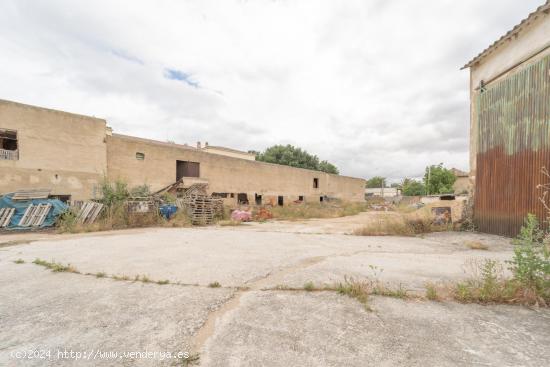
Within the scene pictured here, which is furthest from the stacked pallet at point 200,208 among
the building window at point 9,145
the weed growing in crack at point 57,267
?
the weed growing in crack at point 57,267

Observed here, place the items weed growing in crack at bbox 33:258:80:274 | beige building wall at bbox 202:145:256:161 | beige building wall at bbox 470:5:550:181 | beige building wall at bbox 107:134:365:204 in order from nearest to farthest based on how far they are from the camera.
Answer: weed growing in crack at bbox 33:258:80:274 → beige building wall at bbox 470:5:550:181 → beige building wall at bbox 107:134:365:204 → beige building wall at bbox 202:145:256:161

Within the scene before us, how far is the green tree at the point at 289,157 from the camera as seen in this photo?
34.9m

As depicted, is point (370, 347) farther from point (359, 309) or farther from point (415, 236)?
point (415, 236)

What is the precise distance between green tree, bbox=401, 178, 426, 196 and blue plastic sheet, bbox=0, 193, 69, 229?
5751 centimetres

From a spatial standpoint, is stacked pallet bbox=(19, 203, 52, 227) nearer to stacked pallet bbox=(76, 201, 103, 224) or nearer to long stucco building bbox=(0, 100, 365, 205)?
stacked pallet bbox=(76, 201, 103, 224)

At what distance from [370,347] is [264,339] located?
0.82m

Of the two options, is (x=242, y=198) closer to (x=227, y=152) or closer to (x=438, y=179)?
(x=227, y=152)

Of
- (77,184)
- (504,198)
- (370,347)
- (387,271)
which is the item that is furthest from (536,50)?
(77,184)

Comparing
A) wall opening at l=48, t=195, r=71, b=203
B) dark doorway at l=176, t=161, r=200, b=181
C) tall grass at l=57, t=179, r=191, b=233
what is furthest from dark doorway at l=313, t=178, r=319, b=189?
wall opening at l=48, t=195, r=71, b=203

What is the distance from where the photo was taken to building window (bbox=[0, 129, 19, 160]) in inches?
380

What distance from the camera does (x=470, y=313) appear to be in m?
2.40

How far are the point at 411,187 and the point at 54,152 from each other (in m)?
59.7

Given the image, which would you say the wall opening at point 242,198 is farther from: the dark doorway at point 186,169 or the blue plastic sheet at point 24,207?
the blue plastic sheet at point 24,207

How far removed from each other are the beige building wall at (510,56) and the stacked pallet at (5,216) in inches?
653
